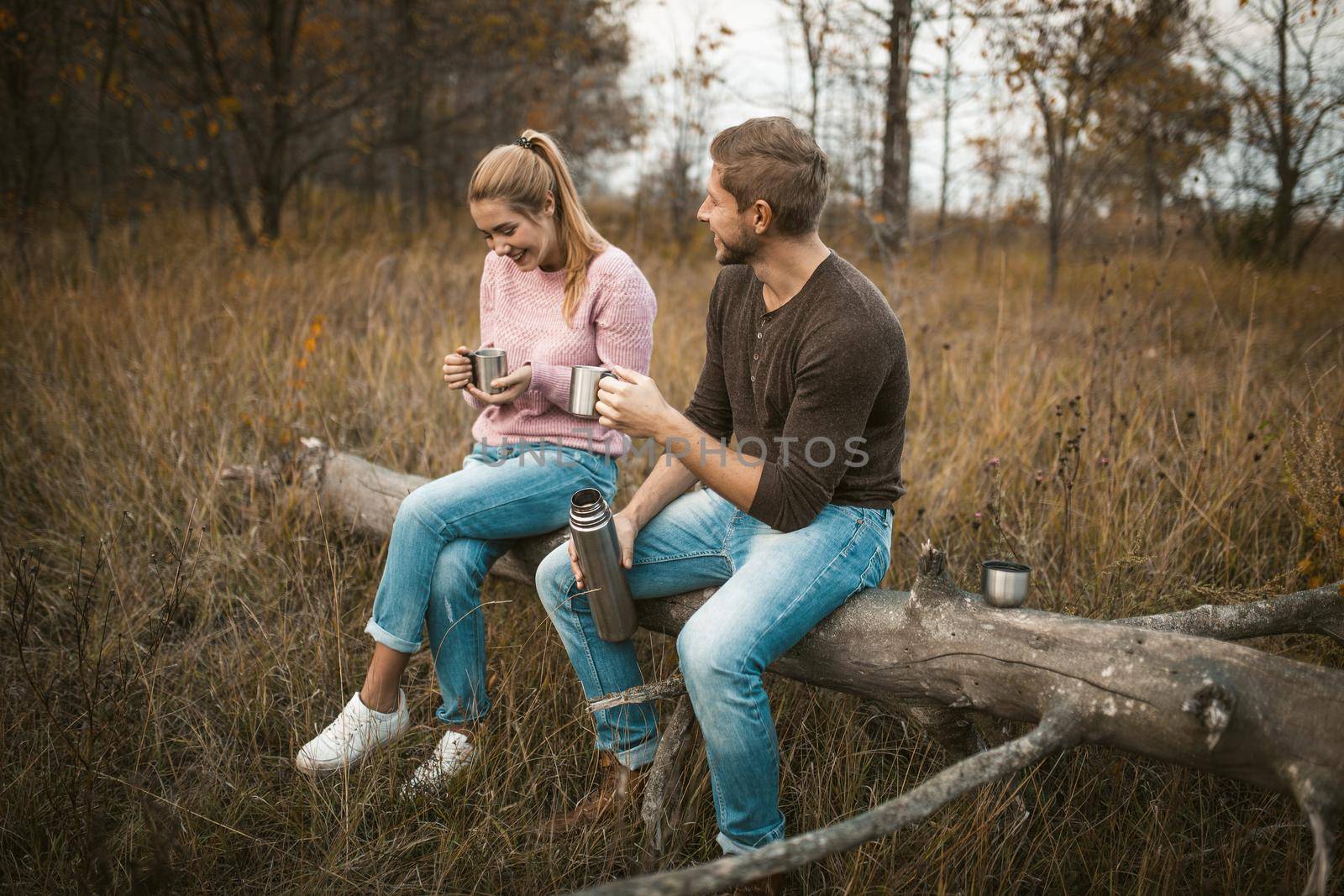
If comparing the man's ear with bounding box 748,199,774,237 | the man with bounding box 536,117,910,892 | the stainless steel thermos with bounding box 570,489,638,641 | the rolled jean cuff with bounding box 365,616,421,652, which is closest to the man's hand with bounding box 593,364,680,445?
the man with bounding box 536,117,910,892

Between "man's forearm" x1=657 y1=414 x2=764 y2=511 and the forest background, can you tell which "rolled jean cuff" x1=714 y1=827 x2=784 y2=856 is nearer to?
the forest background

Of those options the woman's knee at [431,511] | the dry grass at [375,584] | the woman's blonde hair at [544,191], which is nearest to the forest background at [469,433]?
the dry grass at [375,584]

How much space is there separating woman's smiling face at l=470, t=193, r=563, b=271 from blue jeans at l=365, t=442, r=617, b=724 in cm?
73

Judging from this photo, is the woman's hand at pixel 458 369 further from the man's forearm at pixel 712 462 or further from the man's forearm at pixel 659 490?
the man's forearm at pixel 712 462

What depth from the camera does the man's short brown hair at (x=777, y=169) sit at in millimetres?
1916

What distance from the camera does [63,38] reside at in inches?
292

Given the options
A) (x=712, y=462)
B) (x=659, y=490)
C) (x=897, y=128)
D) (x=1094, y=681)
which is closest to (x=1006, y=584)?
(x=1094, y=681)

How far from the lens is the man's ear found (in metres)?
1.94

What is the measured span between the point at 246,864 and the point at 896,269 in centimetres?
491

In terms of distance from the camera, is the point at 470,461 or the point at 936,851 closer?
the point at 936,851

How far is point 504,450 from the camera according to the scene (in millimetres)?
2613

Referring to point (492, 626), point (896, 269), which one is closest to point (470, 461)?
point (492, 626)

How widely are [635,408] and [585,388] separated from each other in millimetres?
189

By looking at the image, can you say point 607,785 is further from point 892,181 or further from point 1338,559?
point 892,181
